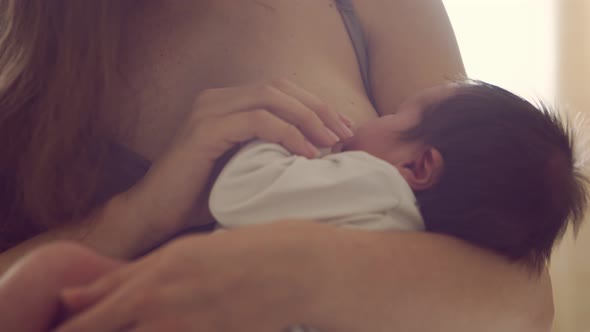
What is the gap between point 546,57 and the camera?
1693 millimetres

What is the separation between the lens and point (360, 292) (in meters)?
0.50

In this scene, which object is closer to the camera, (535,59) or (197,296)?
(197,296)

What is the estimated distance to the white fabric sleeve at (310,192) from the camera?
60cm

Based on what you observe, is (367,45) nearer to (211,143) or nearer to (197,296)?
(211,143)

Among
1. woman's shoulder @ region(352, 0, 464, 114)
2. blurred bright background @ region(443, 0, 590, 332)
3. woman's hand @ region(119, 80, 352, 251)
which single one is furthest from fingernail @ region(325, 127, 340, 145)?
blurred bright background @ region(443, 0, 590, 332)

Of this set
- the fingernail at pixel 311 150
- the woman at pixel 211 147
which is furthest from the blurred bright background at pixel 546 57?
the fingernail at pixel 311 150

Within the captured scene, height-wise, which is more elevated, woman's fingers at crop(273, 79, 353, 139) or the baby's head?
woman's fingers at crop(273, 79, 353, 139)

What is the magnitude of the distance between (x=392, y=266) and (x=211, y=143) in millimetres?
266

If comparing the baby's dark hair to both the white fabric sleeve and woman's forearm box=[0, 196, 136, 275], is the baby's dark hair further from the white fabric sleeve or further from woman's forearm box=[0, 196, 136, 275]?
woman's forearm box=[0, 196, 136, 275]

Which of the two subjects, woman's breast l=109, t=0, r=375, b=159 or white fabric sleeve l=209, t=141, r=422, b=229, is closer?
white fabric sleeve l=209, t=141, r=422, b=229

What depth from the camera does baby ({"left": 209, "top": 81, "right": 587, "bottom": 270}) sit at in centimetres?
60

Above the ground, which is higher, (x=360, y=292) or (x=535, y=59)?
(x=360, y=292)

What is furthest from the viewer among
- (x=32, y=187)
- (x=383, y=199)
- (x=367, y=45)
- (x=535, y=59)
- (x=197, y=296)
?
(x=535, y=59)

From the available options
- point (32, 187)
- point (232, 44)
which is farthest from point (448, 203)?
point (32, 187)
